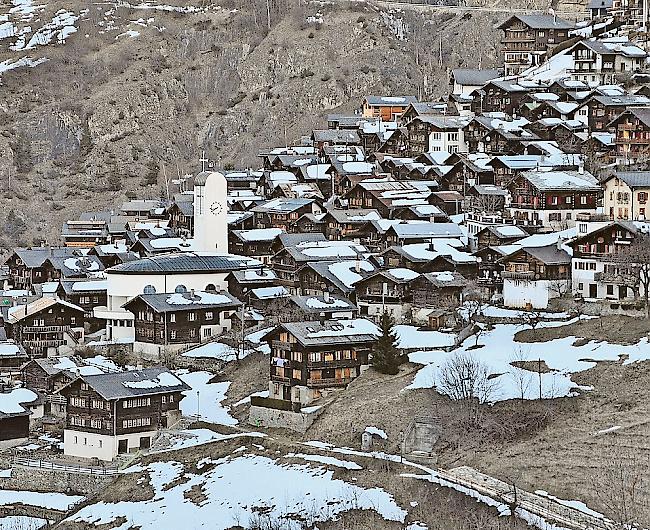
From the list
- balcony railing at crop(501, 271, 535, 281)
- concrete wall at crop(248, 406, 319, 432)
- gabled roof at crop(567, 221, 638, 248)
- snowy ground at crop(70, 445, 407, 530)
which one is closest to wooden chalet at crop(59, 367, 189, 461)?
concrete wall at crop(248, 406, 319, 432)

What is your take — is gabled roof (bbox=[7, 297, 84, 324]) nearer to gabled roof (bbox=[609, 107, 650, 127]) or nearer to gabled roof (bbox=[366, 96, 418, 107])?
gabled roof (bbox=[609, 107, 650, 127])

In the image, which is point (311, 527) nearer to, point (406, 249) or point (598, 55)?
point (406, 249)

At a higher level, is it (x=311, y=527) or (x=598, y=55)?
(x=598, y=55)

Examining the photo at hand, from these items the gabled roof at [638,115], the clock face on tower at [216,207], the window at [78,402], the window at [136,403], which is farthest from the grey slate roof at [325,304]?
the gabled roof at [638,115]

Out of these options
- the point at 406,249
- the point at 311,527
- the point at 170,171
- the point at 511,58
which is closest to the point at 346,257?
the point at 406,249

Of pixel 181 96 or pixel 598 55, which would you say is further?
pixel 181 96

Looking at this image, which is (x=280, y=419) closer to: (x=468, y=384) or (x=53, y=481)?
(x=468, y=384)

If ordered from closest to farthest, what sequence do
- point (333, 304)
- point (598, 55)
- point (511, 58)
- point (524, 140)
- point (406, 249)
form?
point (333, 304), point (406, 249), point (524, 140), point (598, 55), point (511, 58)

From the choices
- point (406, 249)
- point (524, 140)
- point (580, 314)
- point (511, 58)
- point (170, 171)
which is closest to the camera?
point (580, 314)
